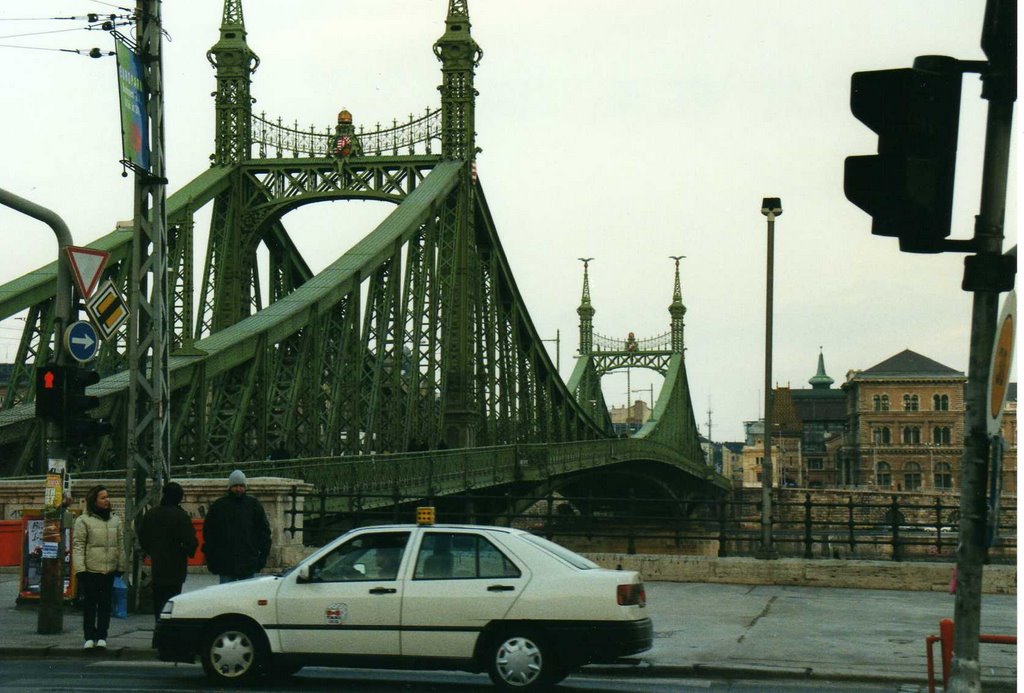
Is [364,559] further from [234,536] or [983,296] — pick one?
[983,296]

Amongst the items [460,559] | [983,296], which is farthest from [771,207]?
[983,296]

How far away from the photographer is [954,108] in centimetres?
628

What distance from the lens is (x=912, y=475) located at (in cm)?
12838

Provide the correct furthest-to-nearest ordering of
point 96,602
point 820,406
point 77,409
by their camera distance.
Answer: point 820,406 → point 77,409 → point 96,602

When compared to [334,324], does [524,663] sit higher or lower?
lower

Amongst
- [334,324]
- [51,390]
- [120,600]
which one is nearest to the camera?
[51,390]

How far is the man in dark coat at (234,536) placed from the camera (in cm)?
1441

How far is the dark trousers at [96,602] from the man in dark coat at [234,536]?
3.19 feet

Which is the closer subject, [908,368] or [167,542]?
[167,542]

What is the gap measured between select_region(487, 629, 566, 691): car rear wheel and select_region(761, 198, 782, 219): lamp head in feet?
48.1

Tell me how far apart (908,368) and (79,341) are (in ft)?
408

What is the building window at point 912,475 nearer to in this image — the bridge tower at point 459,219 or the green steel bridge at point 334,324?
the green steel bridge at point 334,324

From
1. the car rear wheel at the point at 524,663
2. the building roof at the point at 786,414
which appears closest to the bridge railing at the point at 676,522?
the car rear wheel at the point at 524,663

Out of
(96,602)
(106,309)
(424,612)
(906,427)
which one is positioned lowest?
(96,602)
